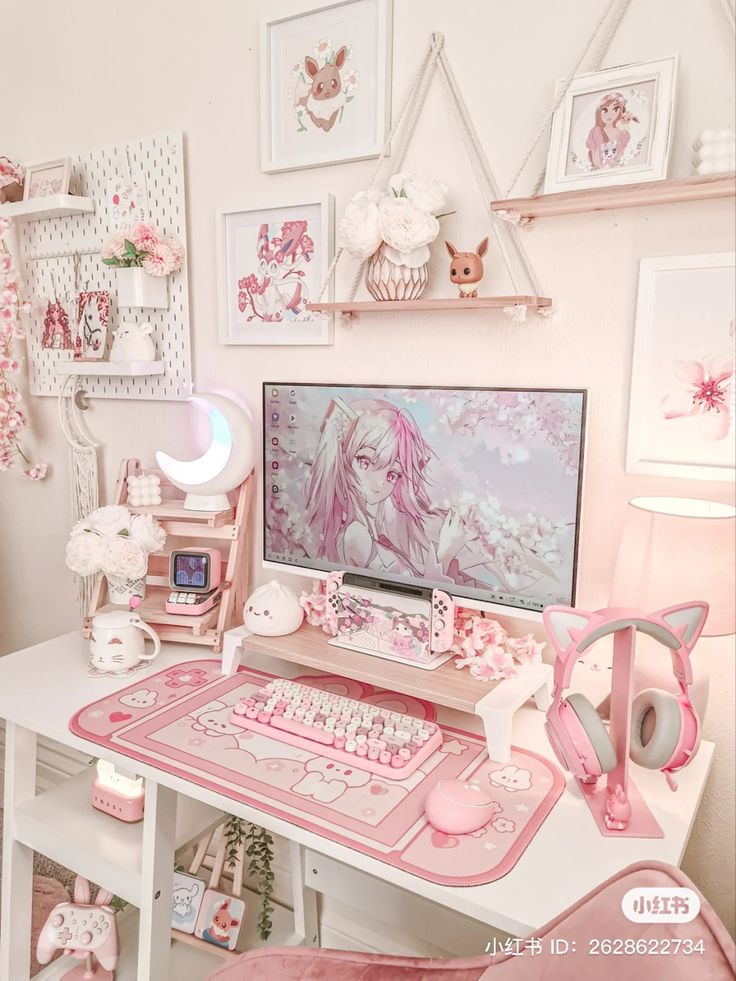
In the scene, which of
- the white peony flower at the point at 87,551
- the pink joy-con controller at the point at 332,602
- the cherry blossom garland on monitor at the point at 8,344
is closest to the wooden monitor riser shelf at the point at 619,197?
the pink joy-con controller at the point at 332,602

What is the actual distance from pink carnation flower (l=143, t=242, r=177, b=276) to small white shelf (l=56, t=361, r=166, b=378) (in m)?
0.23

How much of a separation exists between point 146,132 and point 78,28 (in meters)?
0.39

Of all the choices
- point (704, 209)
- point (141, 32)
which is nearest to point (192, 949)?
point (704, 209)

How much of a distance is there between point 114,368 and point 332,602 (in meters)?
0.89

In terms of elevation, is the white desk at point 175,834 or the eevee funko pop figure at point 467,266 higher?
the eevee funko pop figure at point 467,266

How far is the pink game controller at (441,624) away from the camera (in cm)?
144

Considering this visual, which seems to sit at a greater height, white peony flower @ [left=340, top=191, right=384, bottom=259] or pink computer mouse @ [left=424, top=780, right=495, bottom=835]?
A: white peony flower @ [left=340, top=191, right=384, bottom=259]

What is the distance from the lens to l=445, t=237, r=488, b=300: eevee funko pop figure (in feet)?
4.59

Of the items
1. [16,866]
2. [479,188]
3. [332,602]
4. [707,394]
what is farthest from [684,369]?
[16,866]

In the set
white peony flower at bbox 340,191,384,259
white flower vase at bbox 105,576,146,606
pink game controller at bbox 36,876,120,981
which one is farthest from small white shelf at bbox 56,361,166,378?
pink game controller at bbox 36,876,120,981

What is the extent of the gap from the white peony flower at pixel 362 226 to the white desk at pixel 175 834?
36.8 inches

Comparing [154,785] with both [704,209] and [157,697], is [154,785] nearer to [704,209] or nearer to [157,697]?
[157,697]

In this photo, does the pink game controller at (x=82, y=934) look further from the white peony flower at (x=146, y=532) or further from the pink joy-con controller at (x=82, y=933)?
the white peony flower at (x=146, y=532)

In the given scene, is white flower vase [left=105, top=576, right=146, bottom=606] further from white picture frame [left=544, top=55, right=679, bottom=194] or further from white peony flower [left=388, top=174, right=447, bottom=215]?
white picture frame [left=544, top=55, right=679, bottom=194]
